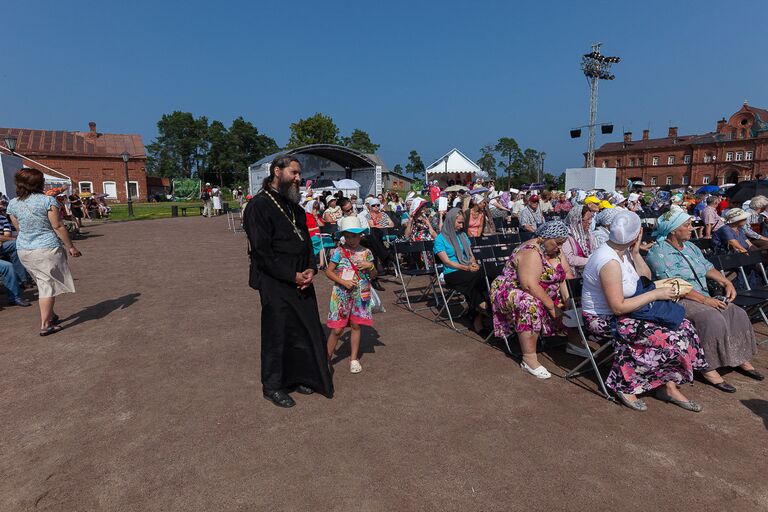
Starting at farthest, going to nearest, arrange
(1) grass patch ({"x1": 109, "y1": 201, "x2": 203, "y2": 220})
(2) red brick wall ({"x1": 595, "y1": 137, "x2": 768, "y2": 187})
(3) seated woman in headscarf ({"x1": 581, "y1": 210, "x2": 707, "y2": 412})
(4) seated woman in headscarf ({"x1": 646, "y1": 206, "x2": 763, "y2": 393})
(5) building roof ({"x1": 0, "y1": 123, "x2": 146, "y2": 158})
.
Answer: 1. (2) red brick wall ({"x1": 595, "y1": 137, "x2": 768, "y2": 187})
2. (5) building roof ({"x1": 0, "y1": 123, "x2": 146, "y2": 158})
3. (1) grass patch ({"x1": 109, "y1": 201, "x2": 203, "y2": 220})
4. (4) seated woman in headscarf ({"x1": 646, "y1": 206, "x2": 763, "y2": 393})
5. (3) seated woman in headscarf ({"x1": 581, "y1": 210, "x2": 707, "y2": 412})

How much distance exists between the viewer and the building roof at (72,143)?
44.5 metres

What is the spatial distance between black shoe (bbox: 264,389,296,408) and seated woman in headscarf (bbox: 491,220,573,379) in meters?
2.11

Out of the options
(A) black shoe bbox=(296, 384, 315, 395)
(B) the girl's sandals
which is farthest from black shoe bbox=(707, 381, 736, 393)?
(B) the girl's sandals

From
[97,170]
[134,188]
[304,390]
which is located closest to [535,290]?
[304,390]

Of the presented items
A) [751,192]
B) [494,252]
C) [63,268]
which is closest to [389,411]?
[494,252]

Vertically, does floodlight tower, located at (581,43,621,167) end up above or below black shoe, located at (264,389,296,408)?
above

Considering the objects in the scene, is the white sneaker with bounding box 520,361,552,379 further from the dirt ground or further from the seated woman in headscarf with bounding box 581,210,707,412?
the seated woman in headscarf with bounding box 581,210,707,412

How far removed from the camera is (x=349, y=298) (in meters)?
4.12

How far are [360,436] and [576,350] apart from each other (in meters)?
2.56

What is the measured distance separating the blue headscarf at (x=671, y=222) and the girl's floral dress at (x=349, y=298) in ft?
9.82

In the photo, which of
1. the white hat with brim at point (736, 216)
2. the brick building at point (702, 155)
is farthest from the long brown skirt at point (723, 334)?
the brick building at point (702, 155)

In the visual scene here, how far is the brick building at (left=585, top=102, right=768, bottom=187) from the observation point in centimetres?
6072

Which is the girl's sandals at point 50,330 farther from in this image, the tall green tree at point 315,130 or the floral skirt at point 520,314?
the tall green tree at point 315,130

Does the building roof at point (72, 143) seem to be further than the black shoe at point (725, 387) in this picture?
Yes
